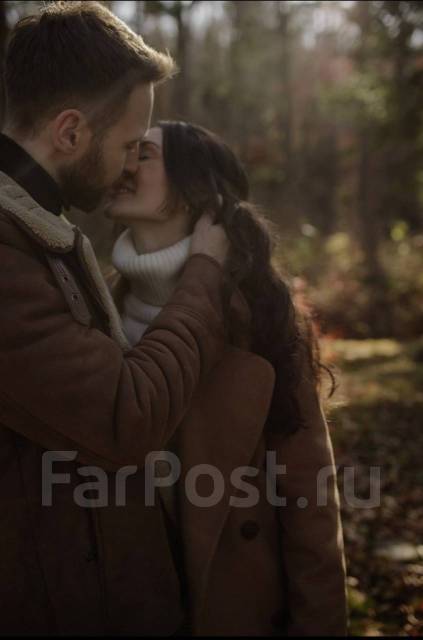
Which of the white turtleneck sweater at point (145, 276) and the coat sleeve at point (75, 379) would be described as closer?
the coat sleeve at point (75, 379)

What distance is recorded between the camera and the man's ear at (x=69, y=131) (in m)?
1.71

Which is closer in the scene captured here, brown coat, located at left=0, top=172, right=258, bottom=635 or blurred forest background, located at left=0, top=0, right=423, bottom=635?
brown coat, located at left=0, top=172, right=258, bottom=635

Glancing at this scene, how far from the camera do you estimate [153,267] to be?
218 centimetres

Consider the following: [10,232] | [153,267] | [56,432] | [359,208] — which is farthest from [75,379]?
[359,208]

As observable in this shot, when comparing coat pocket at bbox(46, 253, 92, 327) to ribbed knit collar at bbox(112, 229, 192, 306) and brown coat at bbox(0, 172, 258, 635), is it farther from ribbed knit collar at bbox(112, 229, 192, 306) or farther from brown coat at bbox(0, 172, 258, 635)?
ribbed knit collar at bbox(112, 229, 192, 306)

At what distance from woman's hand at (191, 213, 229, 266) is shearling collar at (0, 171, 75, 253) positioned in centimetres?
49

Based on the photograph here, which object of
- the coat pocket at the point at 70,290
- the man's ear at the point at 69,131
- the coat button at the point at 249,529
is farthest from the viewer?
the coat button at the point at 249,529

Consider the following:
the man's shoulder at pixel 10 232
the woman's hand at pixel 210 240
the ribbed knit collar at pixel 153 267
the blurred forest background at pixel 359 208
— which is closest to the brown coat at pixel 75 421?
the man's shoulder at pixel 10 232

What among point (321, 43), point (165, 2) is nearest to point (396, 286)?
point (165, 2)

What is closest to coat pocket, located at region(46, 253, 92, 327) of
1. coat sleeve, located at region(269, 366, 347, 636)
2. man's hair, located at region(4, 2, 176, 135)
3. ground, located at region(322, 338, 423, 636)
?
man's hair, located at region(4, 2, 176, 135)

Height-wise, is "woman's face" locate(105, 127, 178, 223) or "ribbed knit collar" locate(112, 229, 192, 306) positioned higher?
"woman's face" locate(105, 127, 178, 223)

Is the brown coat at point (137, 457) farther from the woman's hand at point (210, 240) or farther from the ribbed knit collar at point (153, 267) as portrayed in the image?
the ribbed knit collar at point (153, 267)

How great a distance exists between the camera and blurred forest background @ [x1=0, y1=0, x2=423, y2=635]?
4.18 m

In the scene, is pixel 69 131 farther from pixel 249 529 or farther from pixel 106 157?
pixel 249 529
